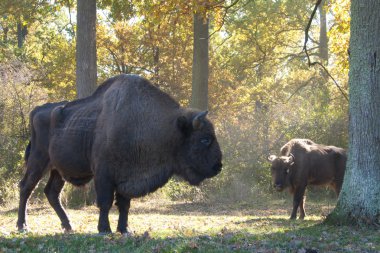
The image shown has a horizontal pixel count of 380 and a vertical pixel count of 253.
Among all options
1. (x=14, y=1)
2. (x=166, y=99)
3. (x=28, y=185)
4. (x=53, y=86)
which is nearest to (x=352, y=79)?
(x=166, y=99)

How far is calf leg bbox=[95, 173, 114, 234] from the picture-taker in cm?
964

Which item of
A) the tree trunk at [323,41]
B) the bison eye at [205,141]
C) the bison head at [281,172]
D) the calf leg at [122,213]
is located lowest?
the calf leg at [122,213]

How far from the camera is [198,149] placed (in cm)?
973

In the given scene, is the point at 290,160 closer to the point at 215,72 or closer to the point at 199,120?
the point at 199,120

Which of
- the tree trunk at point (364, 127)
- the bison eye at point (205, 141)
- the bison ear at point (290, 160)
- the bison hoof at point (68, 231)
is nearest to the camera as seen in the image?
the bison eye at point (205, 141)

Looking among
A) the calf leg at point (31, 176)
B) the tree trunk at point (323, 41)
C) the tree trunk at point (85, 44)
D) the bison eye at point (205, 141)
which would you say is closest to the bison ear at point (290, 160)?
the tree trunk at point (85, 44)

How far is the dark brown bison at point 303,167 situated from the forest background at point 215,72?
9.99 feet

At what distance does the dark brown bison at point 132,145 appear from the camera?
9.70 metres

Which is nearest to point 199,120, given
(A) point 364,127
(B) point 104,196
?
(B) point 104,196

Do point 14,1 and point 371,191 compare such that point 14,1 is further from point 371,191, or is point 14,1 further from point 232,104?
point 232,104

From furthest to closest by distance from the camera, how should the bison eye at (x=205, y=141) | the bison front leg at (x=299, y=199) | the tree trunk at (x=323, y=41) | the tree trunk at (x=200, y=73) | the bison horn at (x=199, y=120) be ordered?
1. the tree trunk at (x=323, y=41)
2. the tree trunk at (x=200, y=73)
3. the bison front leg at (x=299, y=199)
4. the bison eye at (x=205, y=141)
5. the bison horn at (x=199, y=120)

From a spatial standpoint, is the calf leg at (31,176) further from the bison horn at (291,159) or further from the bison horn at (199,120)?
the bison horn at (291,159)

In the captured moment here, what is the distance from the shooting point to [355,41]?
10414 mm

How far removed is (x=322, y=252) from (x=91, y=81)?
12.3 meters
